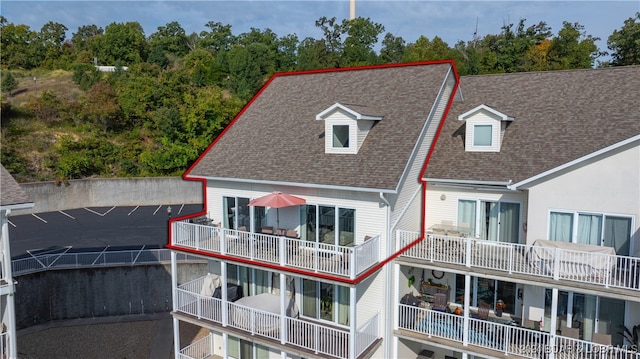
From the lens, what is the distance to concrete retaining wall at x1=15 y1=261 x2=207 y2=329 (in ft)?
74.2

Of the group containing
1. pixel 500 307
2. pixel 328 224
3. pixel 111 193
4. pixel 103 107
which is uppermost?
pixel 103 107

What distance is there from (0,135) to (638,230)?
4832cm

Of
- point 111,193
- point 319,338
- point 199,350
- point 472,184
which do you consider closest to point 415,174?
point 472,184

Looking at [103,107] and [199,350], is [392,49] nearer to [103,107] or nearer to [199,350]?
[103,107]

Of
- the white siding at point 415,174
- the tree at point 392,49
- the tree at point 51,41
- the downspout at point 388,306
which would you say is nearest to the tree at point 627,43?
the tree at point 392,49

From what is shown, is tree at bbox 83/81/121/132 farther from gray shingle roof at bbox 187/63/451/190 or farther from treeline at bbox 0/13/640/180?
gray shingle roof at bbox 187/63/451/190

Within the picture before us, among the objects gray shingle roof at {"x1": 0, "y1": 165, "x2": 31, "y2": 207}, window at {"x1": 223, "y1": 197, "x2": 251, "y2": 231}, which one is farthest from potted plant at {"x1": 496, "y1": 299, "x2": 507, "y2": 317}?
gray shingle roof at {"x1": 0, "y1": 165, "x2": 31, "y2": 207}

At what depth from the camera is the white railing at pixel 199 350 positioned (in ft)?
58.8

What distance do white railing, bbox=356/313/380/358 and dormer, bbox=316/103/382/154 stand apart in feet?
19.3

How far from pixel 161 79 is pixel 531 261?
152ft

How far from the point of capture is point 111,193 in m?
40.5

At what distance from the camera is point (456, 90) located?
18.8 meters

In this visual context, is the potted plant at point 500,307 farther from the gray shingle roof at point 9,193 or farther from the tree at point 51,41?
the tree at point 51,41

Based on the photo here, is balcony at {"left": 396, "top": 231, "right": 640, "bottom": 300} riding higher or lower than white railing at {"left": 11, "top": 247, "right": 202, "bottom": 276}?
higher
